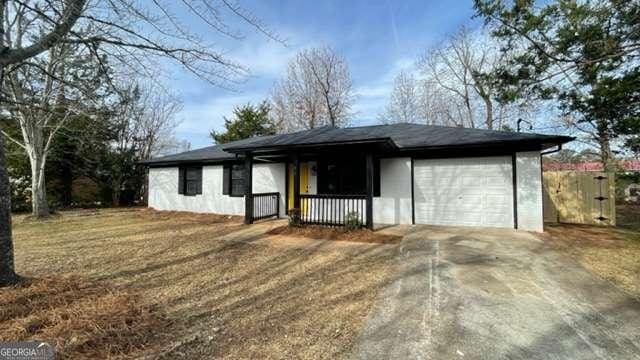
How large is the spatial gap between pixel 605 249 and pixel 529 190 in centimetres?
220

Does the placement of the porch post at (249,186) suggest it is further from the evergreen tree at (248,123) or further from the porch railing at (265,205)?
the evergreen tree at (248,123)

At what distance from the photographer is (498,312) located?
3529 millimetres

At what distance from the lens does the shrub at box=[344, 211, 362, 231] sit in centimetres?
830

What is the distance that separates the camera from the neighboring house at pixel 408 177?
841cm

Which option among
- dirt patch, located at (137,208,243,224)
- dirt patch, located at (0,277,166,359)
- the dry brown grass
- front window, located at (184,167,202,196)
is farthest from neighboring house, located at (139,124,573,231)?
dirt patch, located at (0,277,166,359)

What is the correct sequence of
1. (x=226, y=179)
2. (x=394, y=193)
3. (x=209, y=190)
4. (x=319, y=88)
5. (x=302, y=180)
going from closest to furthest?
(x=394, y=193) → (x=302, y=180) → (x=226, y=179) → (x=209, y=190) → (x=319, y=88)

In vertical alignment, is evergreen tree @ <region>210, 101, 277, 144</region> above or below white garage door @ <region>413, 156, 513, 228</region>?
above

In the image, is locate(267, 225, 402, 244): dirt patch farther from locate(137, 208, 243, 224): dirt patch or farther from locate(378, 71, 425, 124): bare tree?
locate(378, 71, 425, 124): bare tree

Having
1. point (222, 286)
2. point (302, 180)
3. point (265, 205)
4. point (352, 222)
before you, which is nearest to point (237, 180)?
point (265, 205)

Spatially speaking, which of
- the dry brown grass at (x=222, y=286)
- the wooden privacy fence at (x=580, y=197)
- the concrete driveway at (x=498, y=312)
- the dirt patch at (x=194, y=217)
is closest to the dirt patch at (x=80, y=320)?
the dry brown grass at (x=222, y=286)

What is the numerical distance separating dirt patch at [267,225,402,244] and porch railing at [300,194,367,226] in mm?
505

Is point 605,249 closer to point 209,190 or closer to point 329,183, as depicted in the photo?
point 329,183

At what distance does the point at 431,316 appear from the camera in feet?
11.3

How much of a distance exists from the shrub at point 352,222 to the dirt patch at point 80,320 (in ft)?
17.4
